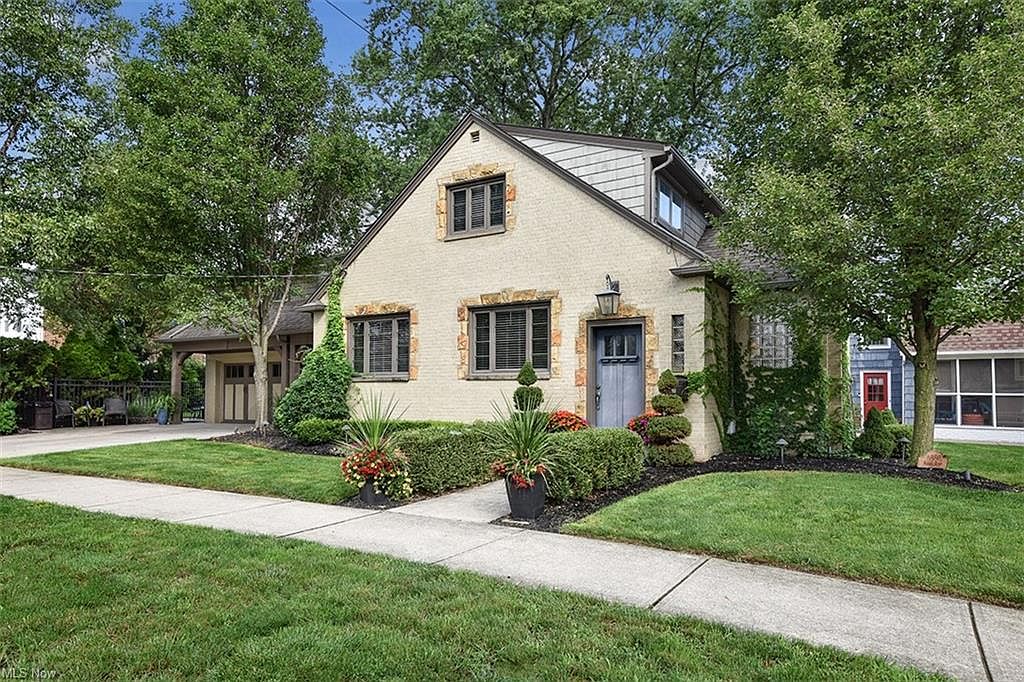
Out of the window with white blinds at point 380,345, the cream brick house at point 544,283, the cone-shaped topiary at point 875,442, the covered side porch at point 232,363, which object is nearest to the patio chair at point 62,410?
the covered side porch at point 232,363

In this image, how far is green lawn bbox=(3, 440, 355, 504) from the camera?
8149 millimetres

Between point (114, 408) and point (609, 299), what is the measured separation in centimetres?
1700

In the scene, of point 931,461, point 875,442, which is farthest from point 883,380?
point 931,461

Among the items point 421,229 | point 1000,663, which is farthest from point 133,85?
point 1000,663

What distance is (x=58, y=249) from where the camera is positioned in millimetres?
16953

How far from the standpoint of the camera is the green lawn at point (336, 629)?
2971 mm

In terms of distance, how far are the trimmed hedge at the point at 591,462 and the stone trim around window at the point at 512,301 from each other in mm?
3749

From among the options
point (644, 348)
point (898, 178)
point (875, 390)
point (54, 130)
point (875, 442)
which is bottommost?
point (875, 442)

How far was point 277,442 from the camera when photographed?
13.9 meters

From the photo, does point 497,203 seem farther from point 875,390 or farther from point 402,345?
point 875,390

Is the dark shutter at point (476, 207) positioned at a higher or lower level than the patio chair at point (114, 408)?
higher

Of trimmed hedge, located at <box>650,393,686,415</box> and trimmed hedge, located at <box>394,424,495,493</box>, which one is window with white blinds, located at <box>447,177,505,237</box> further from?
trimmed hedge, located at <box>394,424,495,493</box>

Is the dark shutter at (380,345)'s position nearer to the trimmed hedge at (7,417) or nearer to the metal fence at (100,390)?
the trimmed hedge at (7,417)

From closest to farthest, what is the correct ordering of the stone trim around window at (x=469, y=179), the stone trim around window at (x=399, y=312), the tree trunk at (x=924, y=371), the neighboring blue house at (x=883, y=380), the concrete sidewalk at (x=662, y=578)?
the concrete sidewalk at (x=662, y=578) → the tree trunk at (x=924, y=371) → the stone trim around window at (x=469, y=179) → the stone trim around window at (x=399, y=312) → the neighboring blue house at (x=883, y=380)
